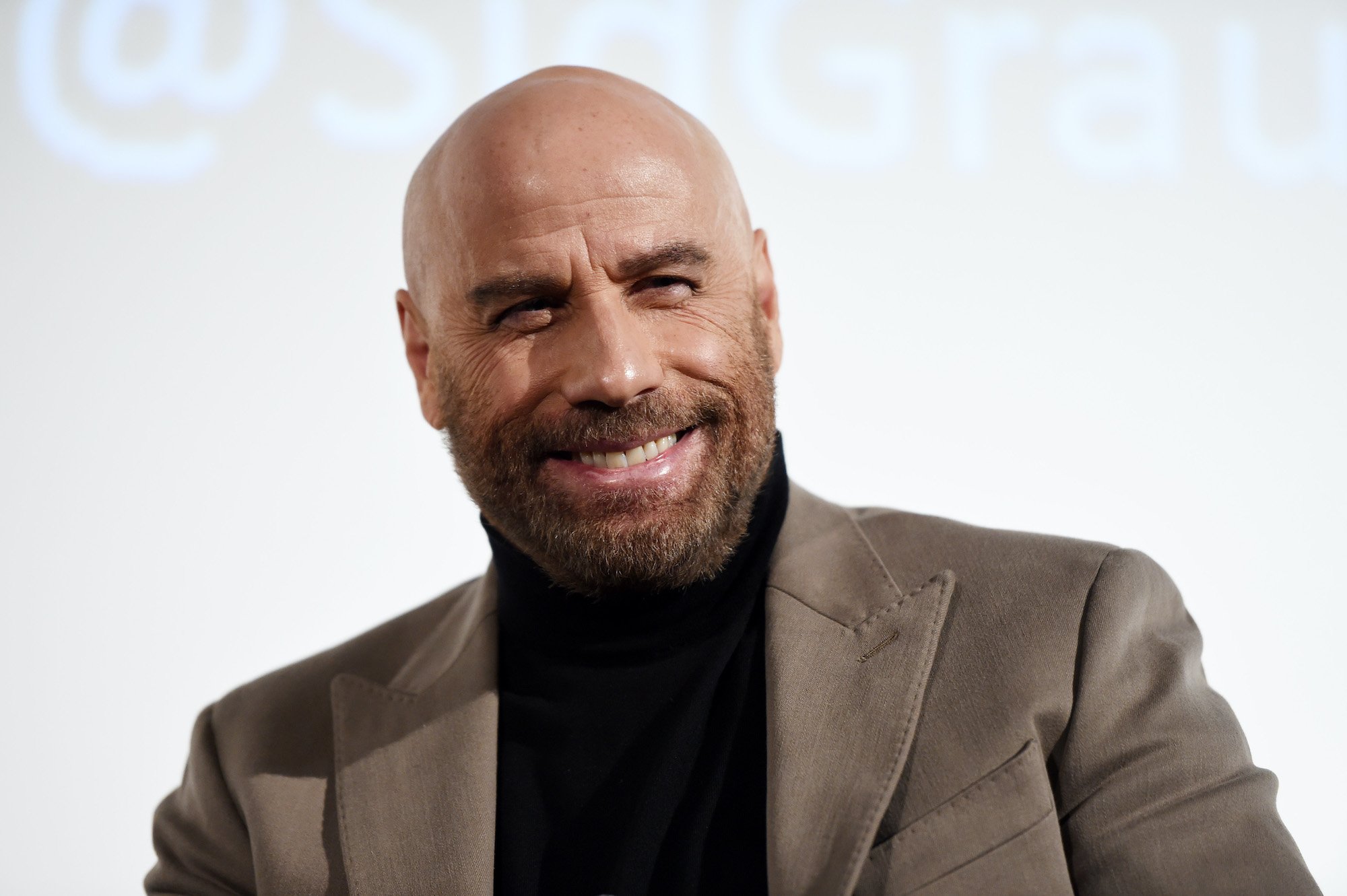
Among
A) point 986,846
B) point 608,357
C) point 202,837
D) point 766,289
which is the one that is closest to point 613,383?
point 608,357

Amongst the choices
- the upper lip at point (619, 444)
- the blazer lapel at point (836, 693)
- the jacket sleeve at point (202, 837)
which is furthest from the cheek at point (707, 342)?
the jacket sleeve at point (202, 837)

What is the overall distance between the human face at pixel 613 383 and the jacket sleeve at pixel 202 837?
69 centimetres

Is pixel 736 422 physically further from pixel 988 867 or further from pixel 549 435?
pixel 988 867

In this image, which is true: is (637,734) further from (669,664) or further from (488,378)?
(488,378)

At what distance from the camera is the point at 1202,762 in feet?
5.24

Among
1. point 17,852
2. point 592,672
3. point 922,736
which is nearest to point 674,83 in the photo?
point 592,672

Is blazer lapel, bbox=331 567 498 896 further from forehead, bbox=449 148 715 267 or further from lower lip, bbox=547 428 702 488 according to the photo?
forehead, bbox=449 148 715 267

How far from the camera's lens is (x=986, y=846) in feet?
5.24

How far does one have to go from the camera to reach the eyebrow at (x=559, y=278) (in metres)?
1.89

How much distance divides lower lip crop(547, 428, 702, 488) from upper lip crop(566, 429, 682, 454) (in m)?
0.03

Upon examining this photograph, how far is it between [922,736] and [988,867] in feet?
0.65

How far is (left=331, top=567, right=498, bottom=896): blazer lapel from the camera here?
72.2 inches

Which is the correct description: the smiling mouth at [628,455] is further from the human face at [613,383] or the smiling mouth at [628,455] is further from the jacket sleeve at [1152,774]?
the jacket sleeve at [1152,774]

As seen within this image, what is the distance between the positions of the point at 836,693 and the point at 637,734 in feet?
1.11
